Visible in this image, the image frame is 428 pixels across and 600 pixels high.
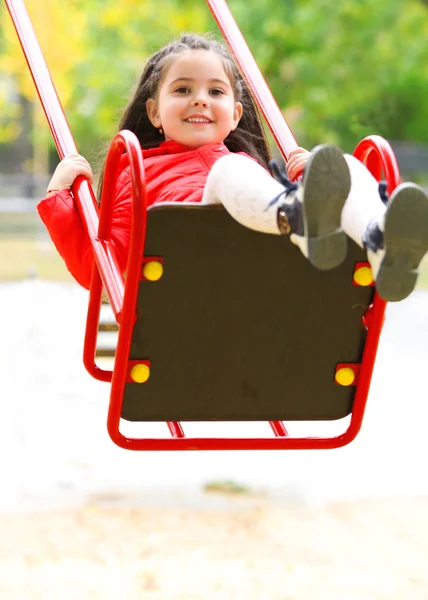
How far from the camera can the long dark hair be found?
2.87 meters

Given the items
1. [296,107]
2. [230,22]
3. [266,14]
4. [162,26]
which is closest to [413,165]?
[296,107]

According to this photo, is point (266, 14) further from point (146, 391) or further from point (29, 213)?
point (146, 391)

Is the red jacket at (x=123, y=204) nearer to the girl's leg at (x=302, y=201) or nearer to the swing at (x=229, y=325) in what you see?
the swing at (x=229, y=325)

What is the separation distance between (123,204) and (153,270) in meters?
0.47

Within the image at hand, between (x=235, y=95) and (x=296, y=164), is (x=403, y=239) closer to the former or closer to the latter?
(x=296, y=164)

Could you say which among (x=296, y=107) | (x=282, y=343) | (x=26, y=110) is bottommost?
(x=26, y=110)

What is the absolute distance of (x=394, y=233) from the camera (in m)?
1.94

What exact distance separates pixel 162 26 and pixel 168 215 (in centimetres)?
1385

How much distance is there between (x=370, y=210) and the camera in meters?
2.04

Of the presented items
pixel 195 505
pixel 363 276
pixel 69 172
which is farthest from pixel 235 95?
pixel 195 505

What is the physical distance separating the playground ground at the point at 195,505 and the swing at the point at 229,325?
17.8ft

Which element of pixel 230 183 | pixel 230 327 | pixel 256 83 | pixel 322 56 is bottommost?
pixel 322 56

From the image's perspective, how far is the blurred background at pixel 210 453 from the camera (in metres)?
8.38

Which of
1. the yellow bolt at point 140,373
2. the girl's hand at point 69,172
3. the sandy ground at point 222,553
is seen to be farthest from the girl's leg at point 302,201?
the sandy ground at point 222,553
